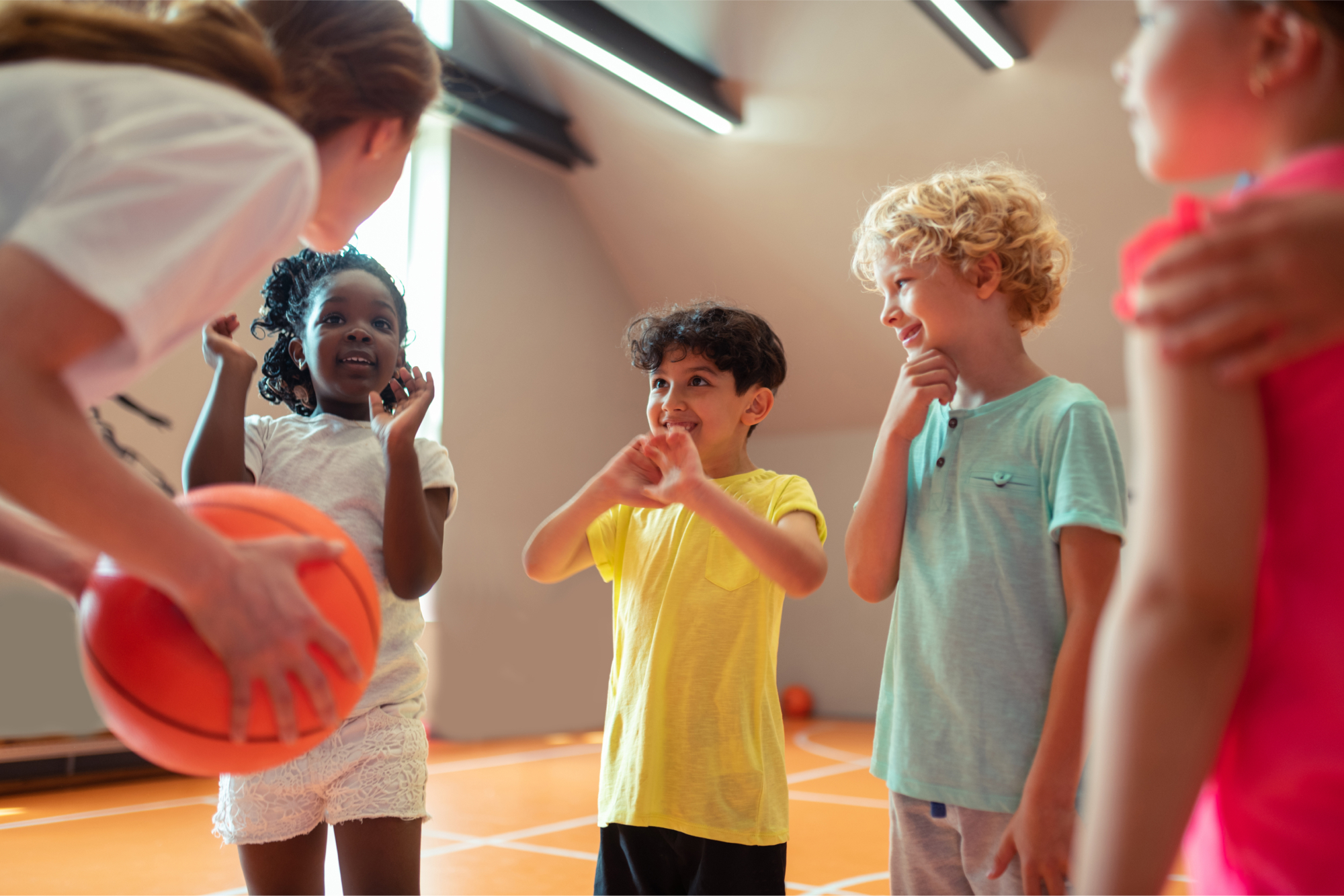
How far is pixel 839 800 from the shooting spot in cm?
452

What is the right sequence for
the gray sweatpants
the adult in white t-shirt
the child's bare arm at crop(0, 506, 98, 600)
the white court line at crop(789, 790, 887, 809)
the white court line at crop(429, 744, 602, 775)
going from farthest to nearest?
1. the white court line at crop(429, 744, 602, 775)
2. the white court line at crop(789, 790, 887, 809)
3. the gray sweatpants
4. the child's bare arm at crop(0, 506, 98, 600)
5. the adult in white t-shirt

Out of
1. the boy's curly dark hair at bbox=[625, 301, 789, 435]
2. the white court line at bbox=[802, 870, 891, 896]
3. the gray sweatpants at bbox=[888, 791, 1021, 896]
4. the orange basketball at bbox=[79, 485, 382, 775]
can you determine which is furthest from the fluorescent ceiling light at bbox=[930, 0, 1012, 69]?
the orange basketball at bbox=[79, 485, 382, 775]

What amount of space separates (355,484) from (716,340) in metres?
0.81

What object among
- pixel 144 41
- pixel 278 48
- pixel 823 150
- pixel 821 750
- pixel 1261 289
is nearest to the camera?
pixel 1261 289

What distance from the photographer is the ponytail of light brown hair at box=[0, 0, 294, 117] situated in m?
0.97

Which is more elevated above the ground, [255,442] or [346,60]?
[346,60]

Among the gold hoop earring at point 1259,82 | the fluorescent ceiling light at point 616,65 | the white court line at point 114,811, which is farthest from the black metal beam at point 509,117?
the gold hoop earring at point 1259,82

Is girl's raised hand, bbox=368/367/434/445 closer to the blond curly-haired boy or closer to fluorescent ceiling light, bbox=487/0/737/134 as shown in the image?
the blond curly-haired boy

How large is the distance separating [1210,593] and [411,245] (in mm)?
6935

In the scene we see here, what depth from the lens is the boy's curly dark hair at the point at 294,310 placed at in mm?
2262

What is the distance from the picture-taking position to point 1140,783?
0.70 metres

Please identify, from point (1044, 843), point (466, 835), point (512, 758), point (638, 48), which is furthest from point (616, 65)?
point (1044, 843)

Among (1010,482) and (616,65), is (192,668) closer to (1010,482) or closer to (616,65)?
(1010,482)

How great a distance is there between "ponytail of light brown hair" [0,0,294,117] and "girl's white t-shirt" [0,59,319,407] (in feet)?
0.08
